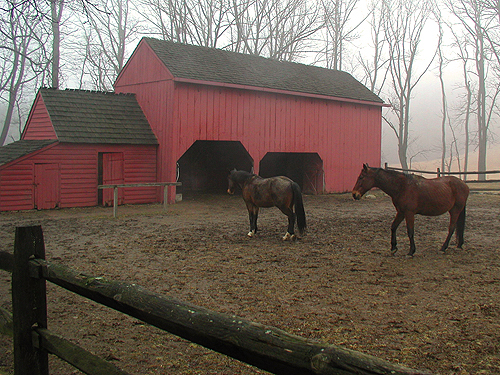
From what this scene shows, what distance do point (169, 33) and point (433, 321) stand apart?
29854mm

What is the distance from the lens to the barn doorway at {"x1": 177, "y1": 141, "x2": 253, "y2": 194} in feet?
69.0

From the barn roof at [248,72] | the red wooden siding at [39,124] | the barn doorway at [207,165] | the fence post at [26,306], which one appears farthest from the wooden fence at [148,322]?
the barn doorway at [207,165]

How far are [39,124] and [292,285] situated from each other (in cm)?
1267

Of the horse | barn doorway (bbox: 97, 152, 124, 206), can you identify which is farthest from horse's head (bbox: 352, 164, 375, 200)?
barn doorway (bbox: 97, 152, 124, 206)

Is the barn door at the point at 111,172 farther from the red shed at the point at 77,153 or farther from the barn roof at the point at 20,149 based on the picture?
the barn roof at the point at 20,149

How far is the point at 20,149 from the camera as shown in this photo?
46.6 feet

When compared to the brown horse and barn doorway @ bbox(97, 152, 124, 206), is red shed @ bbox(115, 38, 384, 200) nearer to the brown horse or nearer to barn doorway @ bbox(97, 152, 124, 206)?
barn doorway @ bbox(97, 152, 124, 206)

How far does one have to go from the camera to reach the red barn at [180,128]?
1441 centimetres

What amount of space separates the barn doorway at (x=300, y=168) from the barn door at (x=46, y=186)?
33.8 ft

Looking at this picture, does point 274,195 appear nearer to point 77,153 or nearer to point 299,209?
point 299,209

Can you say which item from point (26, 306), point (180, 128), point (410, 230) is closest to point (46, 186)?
point (180, 128)

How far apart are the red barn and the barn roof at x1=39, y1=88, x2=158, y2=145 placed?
3cm

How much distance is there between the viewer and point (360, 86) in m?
22.5

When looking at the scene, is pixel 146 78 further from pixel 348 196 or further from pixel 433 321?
pixel 433 321
